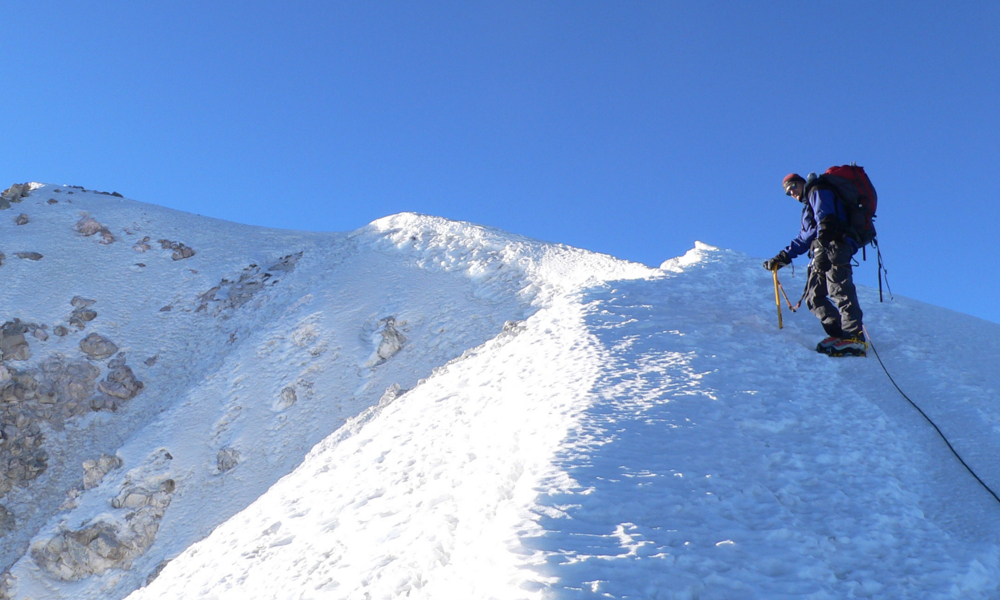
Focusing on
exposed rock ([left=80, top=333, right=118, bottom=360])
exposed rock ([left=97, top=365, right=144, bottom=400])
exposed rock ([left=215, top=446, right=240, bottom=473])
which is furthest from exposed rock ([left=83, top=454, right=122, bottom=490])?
exposed rock ([left=80, top=333, right=118, bottom=360])

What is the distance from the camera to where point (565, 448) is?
523 cm

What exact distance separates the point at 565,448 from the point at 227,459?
939cm

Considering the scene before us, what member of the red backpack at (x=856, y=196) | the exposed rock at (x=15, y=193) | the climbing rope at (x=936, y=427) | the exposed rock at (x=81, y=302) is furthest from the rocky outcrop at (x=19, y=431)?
the red backpack at (x=856, y=196)

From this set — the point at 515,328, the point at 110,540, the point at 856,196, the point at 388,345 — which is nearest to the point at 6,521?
the point at 110,540

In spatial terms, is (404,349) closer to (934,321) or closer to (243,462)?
(243,462)

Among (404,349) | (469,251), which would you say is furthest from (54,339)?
(469,251)

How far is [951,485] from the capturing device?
5.59 metres

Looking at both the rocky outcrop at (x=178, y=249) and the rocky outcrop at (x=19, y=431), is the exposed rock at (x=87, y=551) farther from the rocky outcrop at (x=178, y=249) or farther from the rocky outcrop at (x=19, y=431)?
the rocky outcrop at (x=178, y=249)

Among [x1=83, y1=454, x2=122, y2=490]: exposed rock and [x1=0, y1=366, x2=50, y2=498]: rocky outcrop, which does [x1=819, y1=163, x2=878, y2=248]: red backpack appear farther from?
[x1=0, y1=366, x2=50, y2=498]: rocky outcrop

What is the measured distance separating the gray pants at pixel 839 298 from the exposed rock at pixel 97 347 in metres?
17.5

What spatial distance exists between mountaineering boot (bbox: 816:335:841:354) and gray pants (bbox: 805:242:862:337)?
0.17m

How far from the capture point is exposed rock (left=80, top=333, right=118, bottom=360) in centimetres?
1638

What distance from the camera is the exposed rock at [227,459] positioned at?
12.0 meters

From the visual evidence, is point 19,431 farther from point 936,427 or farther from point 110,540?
point 936,427
